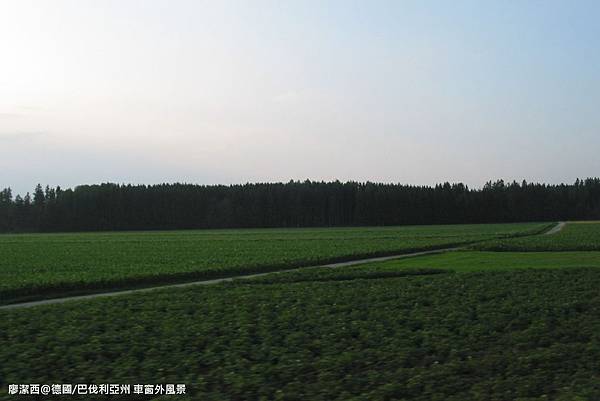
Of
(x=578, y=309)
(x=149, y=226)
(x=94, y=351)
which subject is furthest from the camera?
(x=149, y=226)

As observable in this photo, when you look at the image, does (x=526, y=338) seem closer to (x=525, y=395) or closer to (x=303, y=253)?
(x=525, y=395)

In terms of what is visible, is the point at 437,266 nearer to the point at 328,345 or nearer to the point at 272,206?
the point at 328,345

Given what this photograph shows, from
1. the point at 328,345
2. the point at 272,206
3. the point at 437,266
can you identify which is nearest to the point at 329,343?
the point at 328,345

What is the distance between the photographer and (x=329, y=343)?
16359mm

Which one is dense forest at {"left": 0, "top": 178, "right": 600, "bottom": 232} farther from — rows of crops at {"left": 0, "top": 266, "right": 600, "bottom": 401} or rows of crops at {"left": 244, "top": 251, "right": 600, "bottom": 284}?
rows of crops at {"left": 0, "top": 266, "right": 600, "bottom": 401}

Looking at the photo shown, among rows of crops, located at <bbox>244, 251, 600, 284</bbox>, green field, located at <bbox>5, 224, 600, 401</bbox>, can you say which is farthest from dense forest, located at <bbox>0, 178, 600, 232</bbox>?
green field, located at <bbox>5, 224, 600, 401</bbox>

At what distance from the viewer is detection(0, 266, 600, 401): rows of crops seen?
42.9ft

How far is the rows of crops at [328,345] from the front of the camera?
13.1 metres

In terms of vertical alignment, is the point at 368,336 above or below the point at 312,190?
below

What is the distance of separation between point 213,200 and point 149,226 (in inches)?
672

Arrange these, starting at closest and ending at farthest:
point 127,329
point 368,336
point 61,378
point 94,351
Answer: point 61,378
point 94,351
point 368,336
point 127,329

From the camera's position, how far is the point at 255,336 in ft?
56.7

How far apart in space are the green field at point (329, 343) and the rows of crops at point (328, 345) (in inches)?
1.7

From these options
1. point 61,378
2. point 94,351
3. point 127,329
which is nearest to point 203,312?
point 127,329
